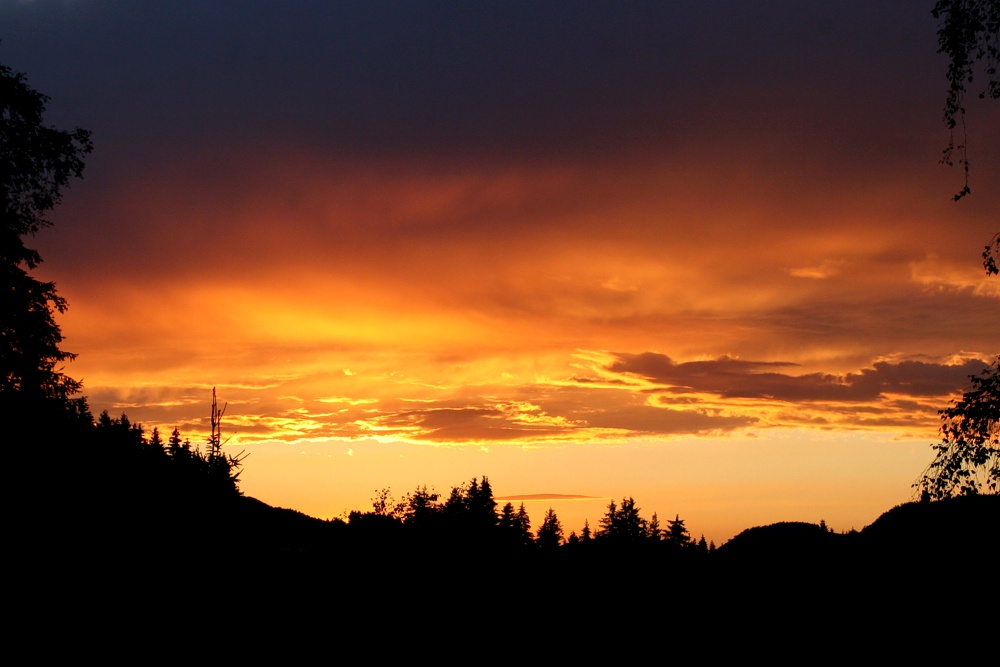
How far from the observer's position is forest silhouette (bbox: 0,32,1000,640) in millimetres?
16078

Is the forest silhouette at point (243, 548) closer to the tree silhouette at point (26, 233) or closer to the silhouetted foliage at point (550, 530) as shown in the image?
the tree silhouette at point (26, 233)

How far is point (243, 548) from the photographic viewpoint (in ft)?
72.7

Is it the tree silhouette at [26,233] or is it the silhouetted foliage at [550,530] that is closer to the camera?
Answer: the tree silhouette at [26,233]

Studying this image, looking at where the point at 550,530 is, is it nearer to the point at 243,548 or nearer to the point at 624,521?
the point at 624,521

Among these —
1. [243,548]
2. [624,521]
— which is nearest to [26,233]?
[243,548]

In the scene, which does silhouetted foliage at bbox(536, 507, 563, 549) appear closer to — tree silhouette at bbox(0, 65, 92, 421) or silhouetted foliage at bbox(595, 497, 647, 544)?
silhouetted foliage at bbox(595, 497, 647, 544)

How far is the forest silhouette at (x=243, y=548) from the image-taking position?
16.1 metres

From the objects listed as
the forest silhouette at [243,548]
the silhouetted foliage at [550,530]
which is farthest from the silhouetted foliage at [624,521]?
the forest silhouette at [243,548]

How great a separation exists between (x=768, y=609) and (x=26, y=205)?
92.9 ft

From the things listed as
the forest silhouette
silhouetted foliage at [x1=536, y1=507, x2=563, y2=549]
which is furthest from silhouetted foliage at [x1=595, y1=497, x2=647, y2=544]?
the forest silhouette

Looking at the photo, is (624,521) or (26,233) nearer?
(26,233)

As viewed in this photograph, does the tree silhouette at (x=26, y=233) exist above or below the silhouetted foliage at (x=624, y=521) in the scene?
above

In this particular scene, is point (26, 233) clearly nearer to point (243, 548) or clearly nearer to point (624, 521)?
point (243, 548)

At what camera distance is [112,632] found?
15383mm
